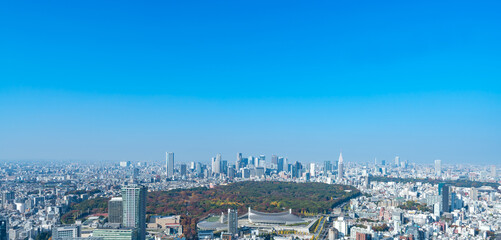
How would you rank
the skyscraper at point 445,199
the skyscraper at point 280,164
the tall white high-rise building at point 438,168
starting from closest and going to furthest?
the skyscraper at point 445,199
the tall white high-rise building at point 438,168
the skyscraper at point 280,164

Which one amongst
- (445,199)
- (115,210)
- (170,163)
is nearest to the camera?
(115,210)

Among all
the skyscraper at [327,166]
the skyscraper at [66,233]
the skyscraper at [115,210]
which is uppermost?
the skyscraper at [115,210]

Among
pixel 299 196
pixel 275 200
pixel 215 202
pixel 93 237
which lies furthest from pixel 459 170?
pixel 93 237

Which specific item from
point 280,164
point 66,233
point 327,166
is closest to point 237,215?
point 66,233

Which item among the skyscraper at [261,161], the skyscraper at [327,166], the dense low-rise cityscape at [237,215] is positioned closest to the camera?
the dense low-rise cityscape at [237,215]

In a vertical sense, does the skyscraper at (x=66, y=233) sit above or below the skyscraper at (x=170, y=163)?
above

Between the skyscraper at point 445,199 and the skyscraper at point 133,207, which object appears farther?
the skyscraper at point 445,199

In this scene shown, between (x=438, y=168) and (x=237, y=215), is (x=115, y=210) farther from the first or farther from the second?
(x=438, y=168)

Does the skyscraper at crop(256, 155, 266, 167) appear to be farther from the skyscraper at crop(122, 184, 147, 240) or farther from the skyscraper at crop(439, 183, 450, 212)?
the skyscraper at crop(122, 184, 147, 240)

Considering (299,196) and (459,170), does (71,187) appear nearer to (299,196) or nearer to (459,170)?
(299,196)

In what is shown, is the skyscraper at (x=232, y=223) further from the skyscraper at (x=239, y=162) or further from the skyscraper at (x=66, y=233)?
the skyscraper at (x=239, y=162)

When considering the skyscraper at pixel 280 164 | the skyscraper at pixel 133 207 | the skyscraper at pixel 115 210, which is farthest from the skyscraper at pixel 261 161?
the skyscraper at pixel 133 207
